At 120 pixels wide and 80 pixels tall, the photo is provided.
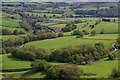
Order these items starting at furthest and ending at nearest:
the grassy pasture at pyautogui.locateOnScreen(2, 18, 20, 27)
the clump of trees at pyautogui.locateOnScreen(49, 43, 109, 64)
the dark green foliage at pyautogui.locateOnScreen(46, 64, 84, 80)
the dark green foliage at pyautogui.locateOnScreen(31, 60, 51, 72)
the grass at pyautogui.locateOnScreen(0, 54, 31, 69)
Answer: the grassy pasture at pyautogui.locateOnScreen(2, 18, 20, 27), the clump of trees at pyautogui.locateOnScreen(49, 43, 109, 64), the grass at pyautogui.locateOnScreen(0, 54, 31, 69), the dark green foliage at pyautogui.locateOnScreen(31, 60, 51, 72), the dark green foliage at pyautogui.locateOnScreen(46, 64, 84, 80)

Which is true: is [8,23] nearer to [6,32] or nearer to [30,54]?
[6,32]

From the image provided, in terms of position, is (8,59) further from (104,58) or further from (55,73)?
(104,58)

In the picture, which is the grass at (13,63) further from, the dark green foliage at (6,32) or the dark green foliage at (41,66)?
the dark green foliage at (6,32)

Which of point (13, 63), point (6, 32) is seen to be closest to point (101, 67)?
point (13, 63)

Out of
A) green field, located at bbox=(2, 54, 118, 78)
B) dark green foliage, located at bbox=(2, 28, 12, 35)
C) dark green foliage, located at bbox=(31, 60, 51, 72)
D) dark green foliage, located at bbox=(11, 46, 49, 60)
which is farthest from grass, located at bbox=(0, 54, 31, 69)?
dark green foliage, located at bbox=(2, 28, 12, 35)

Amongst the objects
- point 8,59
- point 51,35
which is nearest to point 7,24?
point 51,35

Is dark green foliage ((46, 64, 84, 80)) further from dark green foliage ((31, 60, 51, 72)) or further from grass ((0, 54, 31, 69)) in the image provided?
grass ((0, 54, 31, 69))

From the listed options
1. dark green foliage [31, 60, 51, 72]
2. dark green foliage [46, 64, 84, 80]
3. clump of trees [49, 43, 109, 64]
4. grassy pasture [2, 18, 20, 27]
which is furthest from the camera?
grassy pasture [2, 18, 20, 27]

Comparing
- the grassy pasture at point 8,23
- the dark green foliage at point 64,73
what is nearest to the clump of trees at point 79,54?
Result: the dark green foliage at point 64,73
